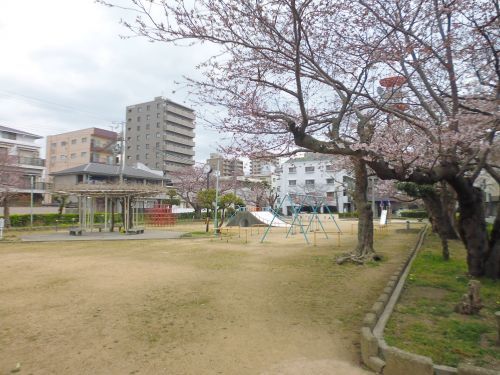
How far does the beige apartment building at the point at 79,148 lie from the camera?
51.9 meters

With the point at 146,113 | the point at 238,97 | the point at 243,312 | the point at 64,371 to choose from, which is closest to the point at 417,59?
the point at 238,97

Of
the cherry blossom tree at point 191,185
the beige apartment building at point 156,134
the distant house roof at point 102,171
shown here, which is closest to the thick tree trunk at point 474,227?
the cherry blossom tree at point 191,185

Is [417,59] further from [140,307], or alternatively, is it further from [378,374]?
[140,307]

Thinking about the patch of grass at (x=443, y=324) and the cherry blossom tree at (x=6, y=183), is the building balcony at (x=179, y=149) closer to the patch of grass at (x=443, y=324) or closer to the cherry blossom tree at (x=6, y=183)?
the cherry blossom tree at (x=6, y=183)

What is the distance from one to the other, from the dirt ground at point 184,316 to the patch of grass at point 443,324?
56 centimetres

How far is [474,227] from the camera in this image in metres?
7.23

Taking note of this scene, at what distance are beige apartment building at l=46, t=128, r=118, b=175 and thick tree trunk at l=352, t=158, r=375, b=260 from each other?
46.1 meters

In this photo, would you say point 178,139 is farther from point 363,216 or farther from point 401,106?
point 401,106

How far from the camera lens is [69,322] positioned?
16.1ft

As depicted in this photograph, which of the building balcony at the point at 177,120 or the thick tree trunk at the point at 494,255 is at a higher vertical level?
the building balcony at the point at 177,120

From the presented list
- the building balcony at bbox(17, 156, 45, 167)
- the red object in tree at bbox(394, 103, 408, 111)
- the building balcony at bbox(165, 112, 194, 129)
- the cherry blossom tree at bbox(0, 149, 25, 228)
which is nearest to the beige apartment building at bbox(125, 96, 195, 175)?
the building balcony at bbox(165, 112, 194, 129)

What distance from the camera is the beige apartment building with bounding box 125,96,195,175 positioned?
6106 cm

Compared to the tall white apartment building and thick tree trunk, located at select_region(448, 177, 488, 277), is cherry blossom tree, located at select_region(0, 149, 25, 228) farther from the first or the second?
the tall white apartment building

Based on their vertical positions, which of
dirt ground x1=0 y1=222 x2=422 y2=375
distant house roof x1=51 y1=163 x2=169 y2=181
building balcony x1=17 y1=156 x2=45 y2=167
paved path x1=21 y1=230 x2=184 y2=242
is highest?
building balcony x1=17 y1=156 x2=45 y2=167
